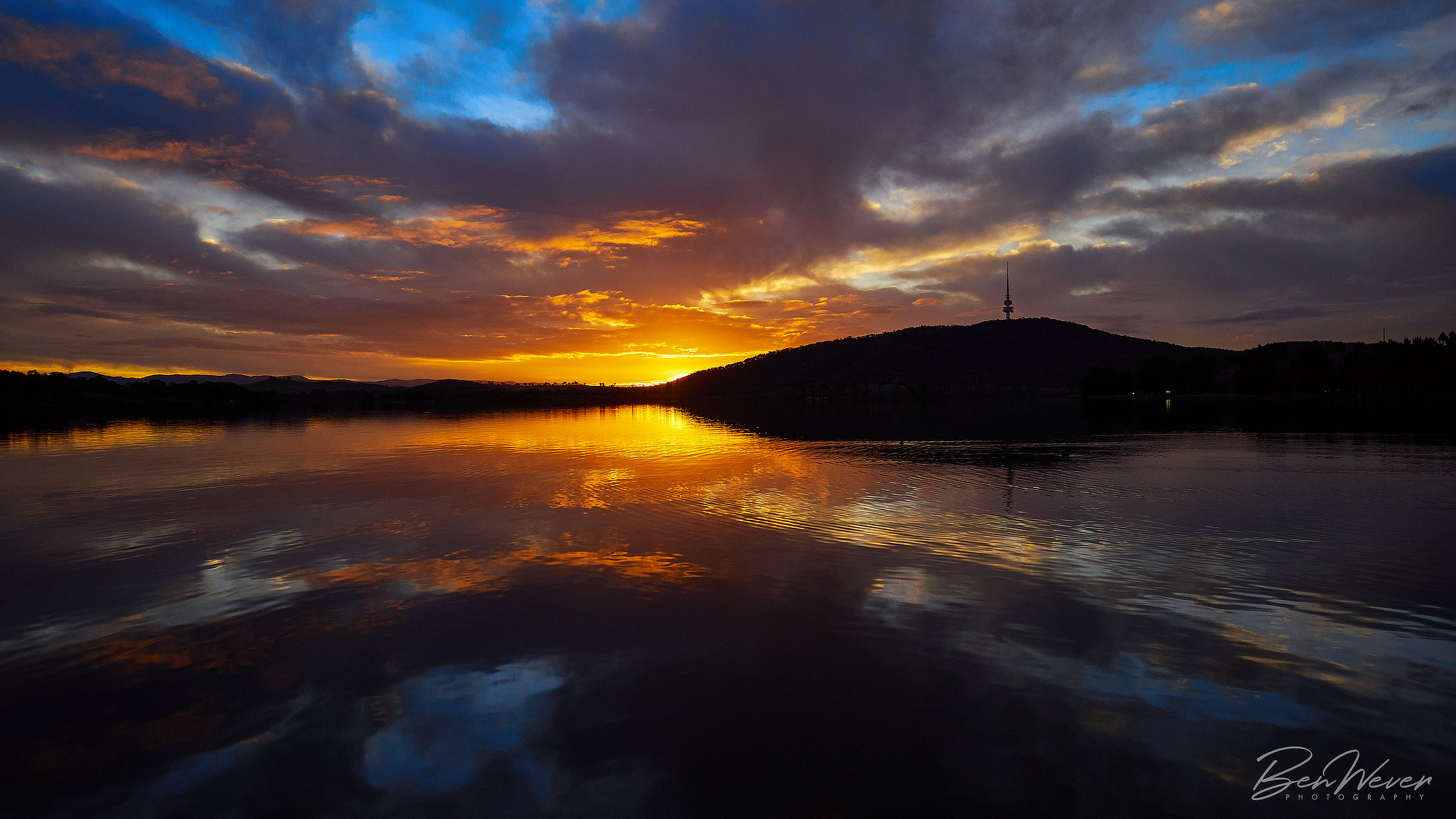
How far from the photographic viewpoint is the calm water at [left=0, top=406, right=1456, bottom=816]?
711 cm

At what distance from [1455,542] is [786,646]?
18543 mm

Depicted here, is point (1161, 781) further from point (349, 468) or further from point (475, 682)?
point (349, 468)

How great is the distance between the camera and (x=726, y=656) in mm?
10352

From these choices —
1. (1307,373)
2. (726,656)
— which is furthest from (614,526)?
(1307,373)

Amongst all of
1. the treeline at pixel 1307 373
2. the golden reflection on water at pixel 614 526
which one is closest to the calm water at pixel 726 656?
the golden reflection on water at pixel 614 526

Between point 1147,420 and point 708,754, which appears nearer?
point 708,754

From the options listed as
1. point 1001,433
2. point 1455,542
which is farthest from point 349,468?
point 1001,433

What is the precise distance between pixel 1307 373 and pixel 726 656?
20801 centimetres

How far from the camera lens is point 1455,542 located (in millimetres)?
16750

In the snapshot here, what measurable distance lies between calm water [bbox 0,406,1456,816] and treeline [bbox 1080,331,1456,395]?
573ft

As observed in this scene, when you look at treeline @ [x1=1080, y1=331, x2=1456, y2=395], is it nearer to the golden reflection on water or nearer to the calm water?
the golden reflection on water

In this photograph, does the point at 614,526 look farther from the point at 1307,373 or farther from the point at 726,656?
the point at 1307,373

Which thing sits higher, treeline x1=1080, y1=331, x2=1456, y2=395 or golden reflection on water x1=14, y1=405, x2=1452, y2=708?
treeline x1=1080, y1=331, x2=1456, y2=395

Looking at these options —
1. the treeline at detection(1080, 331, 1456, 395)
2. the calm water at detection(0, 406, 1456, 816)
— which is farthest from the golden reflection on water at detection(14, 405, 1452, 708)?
the treeline at detection(1080, 331, 1456, 395)
